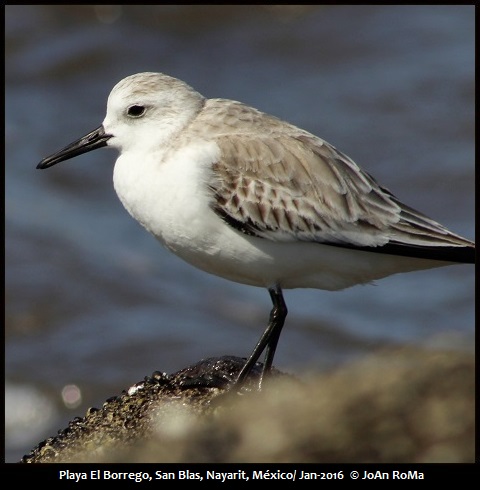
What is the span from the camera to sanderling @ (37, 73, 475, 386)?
7051mm

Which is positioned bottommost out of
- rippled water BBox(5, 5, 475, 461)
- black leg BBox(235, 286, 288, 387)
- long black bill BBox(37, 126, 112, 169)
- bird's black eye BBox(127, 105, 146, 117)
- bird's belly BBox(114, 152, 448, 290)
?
black leg BBox(235, 286, 288, 387)

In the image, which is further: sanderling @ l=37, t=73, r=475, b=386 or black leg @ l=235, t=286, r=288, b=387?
black leg @ l=235, t=286, r=288, b=387

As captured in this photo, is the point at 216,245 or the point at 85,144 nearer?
the point at 216,245

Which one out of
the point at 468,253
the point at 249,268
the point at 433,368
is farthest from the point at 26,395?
the point at 433,368

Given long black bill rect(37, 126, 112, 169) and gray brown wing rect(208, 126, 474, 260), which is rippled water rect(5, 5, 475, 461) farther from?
long black bill rect(37, 126, 112, 169)

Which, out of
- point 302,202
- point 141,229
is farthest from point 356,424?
point 141,229

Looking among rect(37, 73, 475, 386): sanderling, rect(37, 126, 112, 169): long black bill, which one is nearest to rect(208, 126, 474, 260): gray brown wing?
rect(37, 73, 475, 386): sanderling

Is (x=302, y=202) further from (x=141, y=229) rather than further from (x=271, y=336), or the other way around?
(x=141, y=229)

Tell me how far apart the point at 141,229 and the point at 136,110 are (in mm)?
6326

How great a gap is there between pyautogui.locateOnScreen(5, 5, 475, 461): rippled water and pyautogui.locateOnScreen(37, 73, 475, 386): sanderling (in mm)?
3608

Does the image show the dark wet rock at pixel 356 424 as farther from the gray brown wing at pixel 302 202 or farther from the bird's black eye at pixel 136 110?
the bird's black eye at pixel 136 110

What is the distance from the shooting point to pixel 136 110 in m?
7.42

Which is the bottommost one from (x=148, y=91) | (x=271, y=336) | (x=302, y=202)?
(x=271, y=336)

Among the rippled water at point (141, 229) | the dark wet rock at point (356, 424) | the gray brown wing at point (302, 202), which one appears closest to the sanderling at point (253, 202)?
the gray brown wing at point (302, 202)
